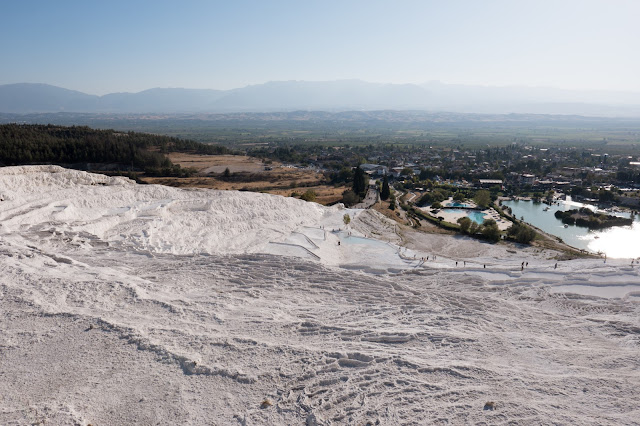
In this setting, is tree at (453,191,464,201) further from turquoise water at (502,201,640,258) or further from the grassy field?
the grassy field

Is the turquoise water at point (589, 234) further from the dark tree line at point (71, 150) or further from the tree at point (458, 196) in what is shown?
the dark tree line at point (71, 150)

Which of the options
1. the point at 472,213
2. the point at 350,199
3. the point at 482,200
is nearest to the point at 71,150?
the point at 350,199

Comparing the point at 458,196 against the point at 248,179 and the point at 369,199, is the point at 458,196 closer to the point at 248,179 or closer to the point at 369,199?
the point at 369,199

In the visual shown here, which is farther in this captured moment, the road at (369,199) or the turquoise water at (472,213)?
the turquoise water at (472,213)

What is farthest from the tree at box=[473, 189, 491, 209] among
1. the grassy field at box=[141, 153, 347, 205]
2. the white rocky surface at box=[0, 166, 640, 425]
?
the white rocky surface at box=[0, 166, 640, 425]

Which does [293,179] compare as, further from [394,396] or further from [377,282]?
[394,396]

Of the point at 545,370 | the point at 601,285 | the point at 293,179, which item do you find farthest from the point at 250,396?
the point at 293,179

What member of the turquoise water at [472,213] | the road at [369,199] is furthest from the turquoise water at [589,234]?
the road at [369,199]

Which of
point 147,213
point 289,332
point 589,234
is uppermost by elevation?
point 147,213
